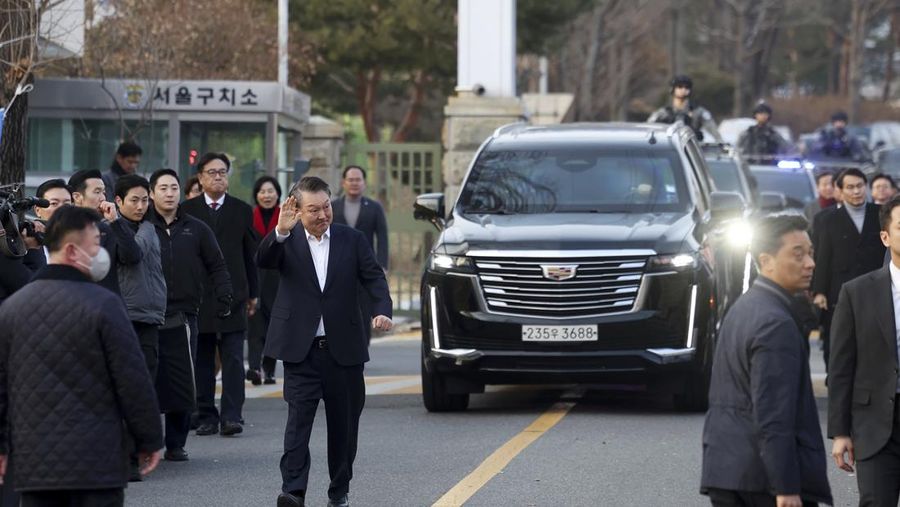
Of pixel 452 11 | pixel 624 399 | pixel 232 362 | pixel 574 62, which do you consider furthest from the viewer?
pixel 574 62

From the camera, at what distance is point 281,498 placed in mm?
9328

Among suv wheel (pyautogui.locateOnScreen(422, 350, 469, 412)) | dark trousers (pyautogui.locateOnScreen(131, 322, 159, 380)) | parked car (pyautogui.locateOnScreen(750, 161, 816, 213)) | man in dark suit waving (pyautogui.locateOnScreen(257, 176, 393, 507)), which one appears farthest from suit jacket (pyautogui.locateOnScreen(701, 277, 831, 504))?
parked car (pyautogui.locateOnScreen(750, 161, 816, 213))

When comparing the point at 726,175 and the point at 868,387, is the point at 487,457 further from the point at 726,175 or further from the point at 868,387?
the point at 726,175

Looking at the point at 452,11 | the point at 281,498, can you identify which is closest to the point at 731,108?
the point at 452,11

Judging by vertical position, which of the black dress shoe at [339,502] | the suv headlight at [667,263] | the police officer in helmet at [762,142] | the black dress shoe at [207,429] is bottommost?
the black dress shoe at [207,429]

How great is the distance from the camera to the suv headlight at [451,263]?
13102 millimetres

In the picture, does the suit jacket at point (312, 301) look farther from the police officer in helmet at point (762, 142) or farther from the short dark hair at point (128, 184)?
the police officer in helmet at point (762, 142)

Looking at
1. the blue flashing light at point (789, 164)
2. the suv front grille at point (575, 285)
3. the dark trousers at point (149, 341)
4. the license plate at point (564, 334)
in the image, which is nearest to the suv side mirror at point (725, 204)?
the suv front grille at point (575, 285)

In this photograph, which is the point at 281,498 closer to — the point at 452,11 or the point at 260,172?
the point at 260,172

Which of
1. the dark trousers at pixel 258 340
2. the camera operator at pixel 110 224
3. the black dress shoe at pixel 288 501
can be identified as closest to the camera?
the black dress shoe at pixel 288 501

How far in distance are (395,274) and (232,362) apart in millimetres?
12854

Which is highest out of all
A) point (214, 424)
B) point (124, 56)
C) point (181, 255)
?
point (124, 56)

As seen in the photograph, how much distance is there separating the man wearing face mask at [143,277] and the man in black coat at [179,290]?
0.28 metres

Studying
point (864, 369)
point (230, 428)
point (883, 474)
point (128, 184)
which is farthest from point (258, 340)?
point (883, 474)
